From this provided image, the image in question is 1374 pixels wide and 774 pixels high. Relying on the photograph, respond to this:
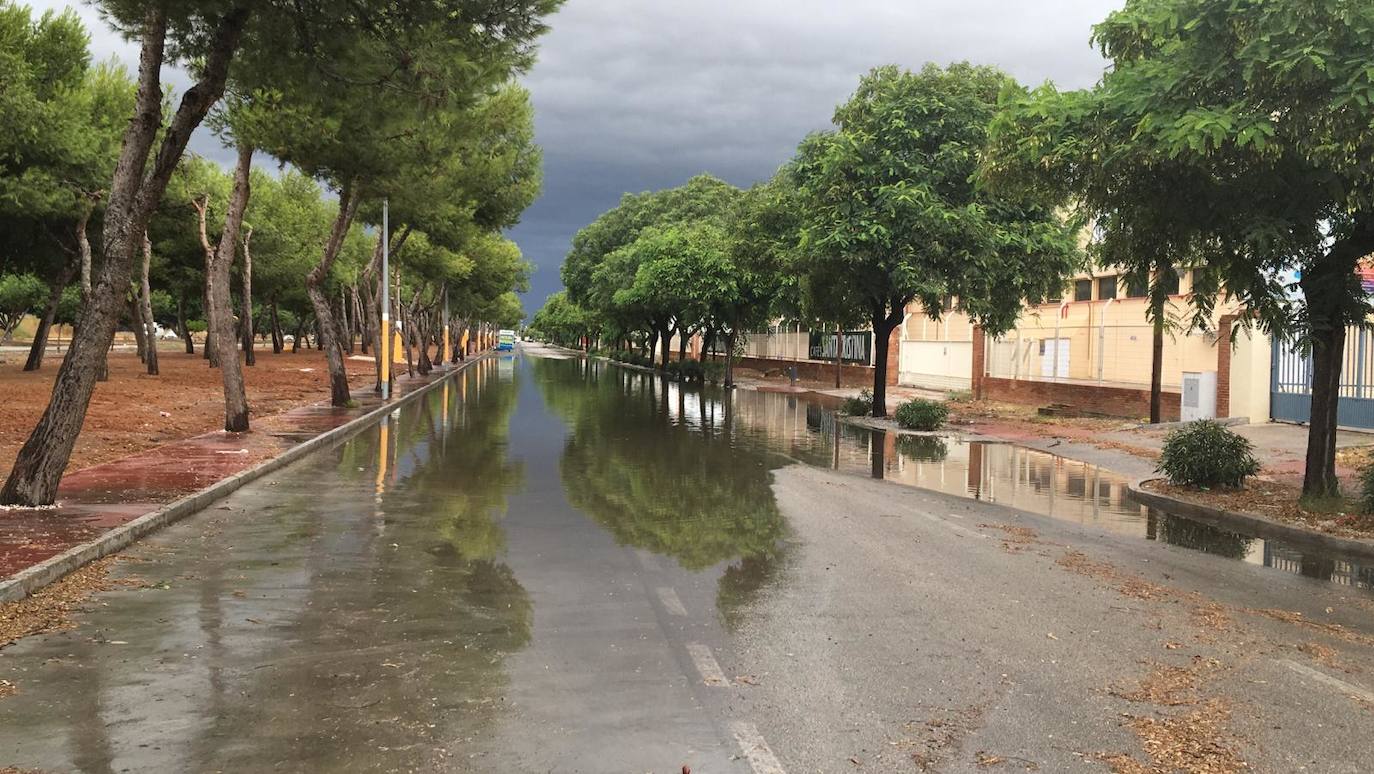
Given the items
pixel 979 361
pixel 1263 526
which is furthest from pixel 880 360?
pixel 1263 526

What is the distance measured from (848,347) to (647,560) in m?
42.7

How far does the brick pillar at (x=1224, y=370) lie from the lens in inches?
890

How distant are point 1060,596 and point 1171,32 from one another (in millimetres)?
6208

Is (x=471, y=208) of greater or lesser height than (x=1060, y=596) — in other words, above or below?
above

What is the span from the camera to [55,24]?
2547 cm

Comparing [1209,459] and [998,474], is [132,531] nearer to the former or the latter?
[998,474]

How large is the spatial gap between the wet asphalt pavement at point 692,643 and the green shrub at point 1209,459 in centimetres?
168

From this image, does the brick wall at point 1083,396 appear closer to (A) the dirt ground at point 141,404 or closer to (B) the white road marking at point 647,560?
(B) the white road marking at point 647,560

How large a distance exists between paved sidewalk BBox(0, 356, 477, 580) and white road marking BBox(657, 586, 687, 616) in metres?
4.66

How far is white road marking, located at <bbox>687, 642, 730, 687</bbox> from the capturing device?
5.50 meters

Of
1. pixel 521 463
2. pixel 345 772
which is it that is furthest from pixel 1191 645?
pixel 521 463

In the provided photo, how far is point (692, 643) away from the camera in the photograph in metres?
6.23

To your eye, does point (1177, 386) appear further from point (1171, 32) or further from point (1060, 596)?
point (1060, 596)

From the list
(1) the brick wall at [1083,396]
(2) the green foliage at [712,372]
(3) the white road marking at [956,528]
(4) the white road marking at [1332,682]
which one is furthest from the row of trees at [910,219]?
(2) the green foliage at [712,372]
